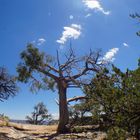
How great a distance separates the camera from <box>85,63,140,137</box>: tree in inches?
301

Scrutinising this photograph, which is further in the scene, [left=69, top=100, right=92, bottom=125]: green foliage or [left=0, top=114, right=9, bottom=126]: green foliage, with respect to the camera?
[left=0, top=114, right=9, bottom=126]: green foliage

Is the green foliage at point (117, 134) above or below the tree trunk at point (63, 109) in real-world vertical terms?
below

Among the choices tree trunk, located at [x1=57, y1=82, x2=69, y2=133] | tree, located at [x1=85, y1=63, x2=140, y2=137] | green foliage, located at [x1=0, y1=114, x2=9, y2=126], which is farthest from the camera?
green foliage, located at [x1=0, y1=114, x2=9, y2=126]

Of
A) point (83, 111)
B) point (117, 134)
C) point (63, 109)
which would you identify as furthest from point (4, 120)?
point (117, 134)

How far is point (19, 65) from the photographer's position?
2581cm

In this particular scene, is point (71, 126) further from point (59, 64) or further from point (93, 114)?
point (93, 114)

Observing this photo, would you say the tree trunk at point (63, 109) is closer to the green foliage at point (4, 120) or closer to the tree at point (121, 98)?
the green foliage at point (4, 120)

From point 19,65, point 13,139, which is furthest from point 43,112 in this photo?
point 13,139

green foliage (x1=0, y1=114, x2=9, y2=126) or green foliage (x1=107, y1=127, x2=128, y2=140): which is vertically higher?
green foliage (x1=0, y1=114, x2=9, y2=126)

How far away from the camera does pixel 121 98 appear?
7711 mm

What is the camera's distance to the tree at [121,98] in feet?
25.1

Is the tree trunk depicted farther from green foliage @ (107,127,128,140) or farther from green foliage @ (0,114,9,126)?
green foliage @ (107,127,128,140)

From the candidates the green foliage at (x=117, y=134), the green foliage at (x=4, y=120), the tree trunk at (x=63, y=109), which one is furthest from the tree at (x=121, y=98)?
the green foliage at (x=4, y=120)

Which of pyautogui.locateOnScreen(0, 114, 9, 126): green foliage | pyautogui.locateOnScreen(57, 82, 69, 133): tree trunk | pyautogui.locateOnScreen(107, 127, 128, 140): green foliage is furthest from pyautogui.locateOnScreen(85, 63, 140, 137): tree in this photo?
pyautogui.locateOnScreen(0, 114, 9, 126): green foliage
